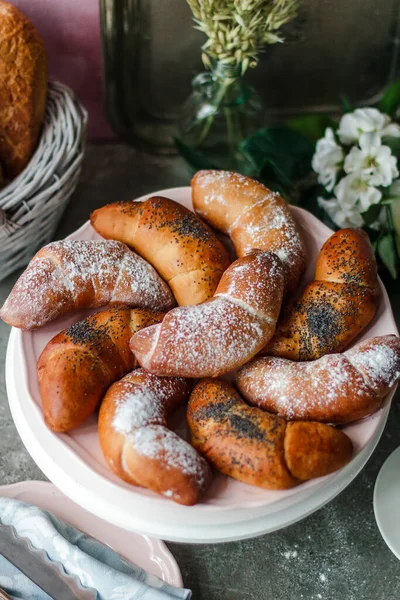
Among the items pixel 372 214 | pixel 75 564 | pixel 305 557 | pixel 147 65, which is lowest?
pixel 305 557

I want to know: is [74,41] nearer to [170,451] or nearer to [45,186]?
[45,186]

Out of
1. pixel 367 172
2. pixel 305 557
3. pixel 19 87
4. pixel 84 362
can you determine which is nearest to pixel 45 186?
pixel 19 87

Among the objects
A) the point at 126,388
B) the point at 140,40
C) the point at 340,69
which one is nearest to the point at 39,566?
the point at 126,388

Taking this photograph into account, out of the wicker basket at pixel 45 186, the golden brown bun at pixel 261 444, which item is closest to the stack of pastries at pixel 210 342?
the golden brown bun at pixel 261 444

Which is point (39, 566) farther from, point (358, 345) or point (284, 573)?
point (358, 345)

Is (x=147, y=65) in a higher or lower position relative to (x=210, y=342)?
higher

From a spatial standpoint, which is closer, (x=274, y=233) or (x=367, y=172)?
(x=274, y=233)

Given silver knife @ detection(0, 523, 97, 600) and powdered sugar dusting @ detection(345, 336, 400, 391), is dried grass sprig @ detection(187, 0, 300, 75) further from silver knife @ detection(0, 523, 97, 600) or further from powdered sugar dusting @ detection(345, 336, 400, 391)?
silver knife @ detection(0, 523, 97, 600)

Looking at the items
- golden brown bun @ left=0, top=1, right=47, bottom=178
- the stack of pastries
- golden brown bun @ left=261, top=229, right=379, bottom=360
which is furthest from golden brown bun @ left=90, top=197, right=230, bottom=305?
golden brown bun @ left=0, top=1, right=47, bottom=178
